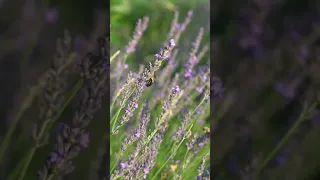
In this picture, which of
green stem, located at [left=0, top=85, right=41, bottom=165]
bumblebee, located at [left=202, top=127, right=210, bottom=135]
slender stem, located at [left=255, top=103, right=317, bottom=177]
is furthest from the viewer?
bumblebee, located at [left=202, top=127, right=210, bottom=135]

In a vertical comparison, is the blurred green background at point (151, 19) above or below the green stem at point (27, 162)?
above

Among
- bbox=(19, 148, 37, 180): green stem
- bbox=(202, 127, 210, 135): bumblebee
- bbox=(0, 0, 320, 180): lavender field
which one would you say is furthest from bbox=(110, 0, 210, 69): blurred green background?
bbox=(19, 148, 37, 180): green stem

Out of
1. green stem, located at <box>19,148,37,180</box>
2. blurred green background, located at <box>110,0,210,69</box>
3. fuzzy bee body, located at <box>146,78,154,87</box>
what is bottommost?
green stem, located at <box>19,148,37,180</box>

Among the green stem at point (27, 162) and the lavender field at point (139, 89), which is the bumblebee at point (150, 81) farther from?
the green stem at point (27, 162)

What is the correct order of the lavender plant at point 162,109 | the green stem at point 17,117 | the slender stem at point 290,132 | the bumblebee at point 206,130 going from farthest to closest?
the bumblebee at point 206,130
the lavender plant at point 162,109
the slender stem at point 290,132
the green stem at point 17,117

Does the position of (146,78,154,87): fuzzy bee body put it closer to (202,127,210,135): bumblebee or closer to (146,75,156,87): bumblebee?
(146,75,156,87): bumblebee

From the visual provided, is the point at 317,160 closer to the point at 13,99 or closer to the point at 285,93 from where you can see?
the point at 285,93

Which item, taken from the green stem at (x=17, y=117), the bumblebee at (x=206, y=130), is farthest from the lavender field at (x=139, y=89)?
the bumblebee at (x=206, y=130)

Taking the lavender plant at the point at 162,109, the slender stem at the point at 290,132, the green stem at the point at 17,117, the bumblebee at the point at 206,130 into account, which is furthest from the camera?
the bumblebee at the point at 206,130

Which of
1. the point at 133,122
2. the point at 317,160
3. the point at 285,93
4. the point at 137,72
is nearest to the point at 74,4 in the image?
the point at 137,72
